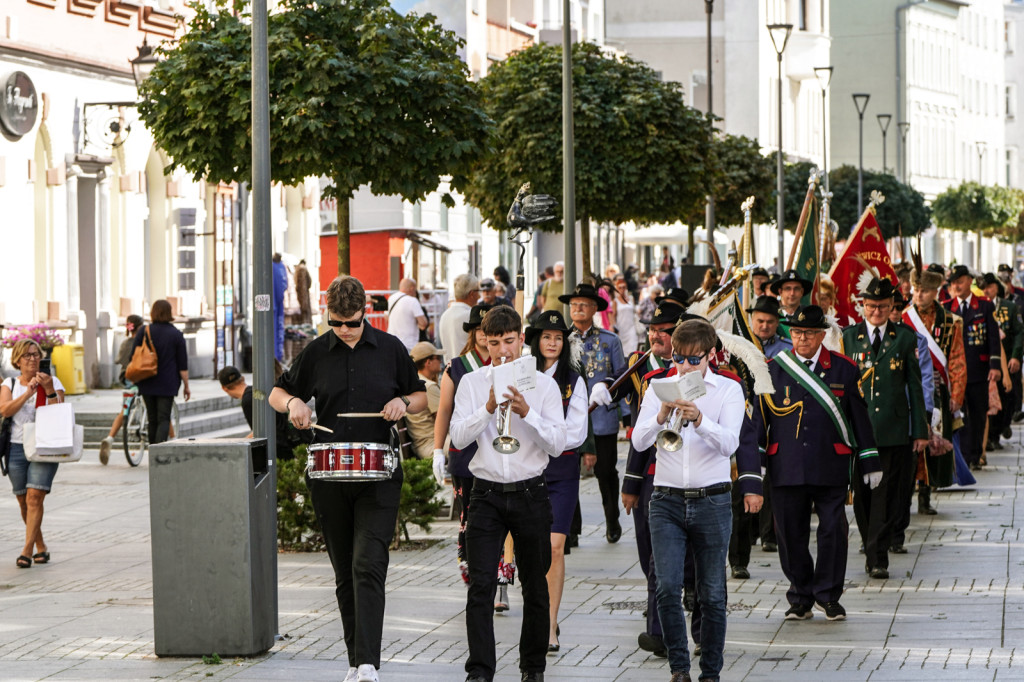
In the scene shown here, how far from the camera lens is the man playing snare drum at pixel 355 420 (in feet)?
28.5

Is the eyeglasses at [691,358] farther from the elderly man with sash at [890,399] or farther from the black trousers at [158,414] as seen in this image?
the black trousers at [158,414]

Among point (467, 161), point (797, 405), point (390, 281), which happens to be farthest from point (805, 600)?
point (390, 281)

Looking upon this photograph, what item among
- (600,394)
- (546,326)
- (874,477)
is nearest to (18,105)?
(546,326)

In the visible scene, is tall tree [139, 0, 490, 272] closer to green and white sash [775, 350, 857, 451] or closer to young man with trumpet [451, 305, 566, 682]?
green and white sash [775, 350, 857, 451]

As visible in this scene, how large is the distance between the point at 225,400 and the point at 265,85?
1461 centimetres

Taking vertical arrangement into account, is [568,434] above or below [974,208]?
below

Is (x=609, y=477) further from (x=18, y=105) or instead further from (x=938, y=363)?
(x=18, y=105)

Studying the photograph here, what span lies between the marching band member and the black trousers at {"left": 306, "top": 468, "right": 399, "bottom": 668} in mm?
920

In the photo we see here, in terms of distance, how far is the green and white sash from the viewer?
1059 centimetres

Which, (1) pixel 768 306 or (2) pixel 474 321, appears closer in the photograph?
(2) pixel 474 321

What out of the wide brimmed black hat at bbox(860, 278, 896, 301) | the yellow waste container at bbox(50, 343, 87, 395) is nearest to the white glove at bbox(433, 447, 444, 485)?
the wide brimmed black hat at bbox(860, 278, 896, 301)

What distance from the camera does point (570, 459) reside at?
31.8 feet

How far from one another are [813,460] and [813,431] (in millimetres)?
165

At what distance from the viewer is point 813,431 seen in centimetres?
1056
